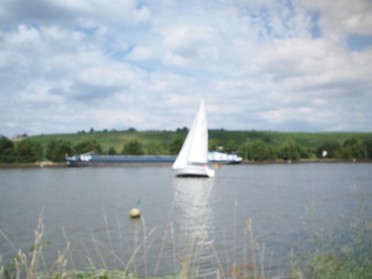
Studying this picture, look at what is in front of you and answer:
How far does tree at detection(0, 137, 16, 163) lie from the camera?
5586 inches

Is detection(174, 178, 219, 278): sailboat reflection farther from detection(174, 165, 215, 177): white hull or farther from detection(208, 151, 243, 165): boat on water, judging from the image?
detection(208, 151, 243, 165): boat on water

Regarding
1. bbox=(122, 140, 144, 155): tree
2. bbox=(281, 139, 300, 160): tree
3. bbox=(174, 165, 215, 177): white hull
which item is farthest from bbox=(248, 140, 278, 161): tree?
bbox=(174, 165, 215, 177): white hull

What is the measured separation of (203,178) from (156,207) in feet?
120

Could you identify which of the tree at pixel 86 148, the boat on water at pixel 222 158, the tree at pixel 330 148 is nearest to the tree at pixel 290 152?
the tree at pixel 330 148

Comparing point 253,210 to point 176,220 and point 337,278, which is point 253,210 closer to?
point 176,220

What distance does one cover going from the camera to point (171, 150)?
172 metres

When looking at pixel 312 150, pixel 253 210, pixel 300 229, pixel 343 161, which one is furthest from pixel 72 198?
pixel 312 150

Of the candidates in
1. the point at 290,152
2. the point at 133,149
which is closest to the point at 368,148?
the point at 290,152

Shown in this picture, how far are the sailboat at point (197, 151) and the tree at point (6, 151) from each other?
8961 cm

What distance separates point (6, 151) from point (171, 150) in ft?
196

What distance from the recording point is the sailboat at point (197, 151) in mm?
69688

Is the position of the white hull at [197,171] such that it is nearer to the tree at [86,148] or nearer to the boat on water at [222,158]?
the boat on water at [222,158]

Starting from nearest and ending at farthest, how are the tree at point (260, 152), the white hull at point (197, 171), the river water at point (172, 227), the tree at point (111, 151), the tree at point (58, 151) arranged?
1. the river water at point (172, 227)
2. the white hull at point (197, 171)
3. the tree at point (58, 151)
4. the tree at point (111, 151)
5. the tree at point (260, 152)

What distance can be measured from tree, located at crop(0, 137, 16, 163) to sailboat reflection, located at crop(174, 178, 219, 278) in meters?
108
